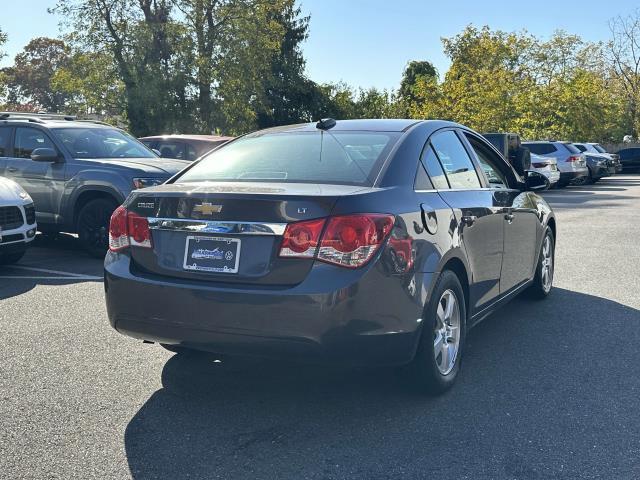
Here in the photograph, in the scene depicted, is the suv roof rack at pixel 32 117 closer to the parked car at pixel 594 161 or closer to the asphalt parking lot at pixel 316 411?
the asphalt parking lot at pixel 316 411

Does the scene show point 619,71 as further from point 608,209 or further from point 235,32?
point 608,209

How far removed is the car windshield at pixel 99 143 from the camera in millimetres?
9984

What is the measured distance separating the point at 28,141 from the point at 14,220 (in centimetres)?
229

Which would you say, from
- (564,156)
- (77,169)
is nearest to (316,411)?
(77,169)

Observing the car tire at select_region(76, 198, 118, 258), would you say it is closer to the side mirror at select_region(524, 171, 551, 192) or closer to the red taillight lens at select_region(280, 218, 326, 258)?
the side mirror at select_region(524, 171, 551, 192)

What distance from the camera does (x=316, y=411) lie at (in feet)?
13.0

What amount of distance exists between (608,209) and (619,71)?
166 ft

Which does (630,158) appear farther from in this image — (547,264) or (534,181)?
(534,181)

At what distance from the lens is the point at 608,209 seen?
17.0 meters

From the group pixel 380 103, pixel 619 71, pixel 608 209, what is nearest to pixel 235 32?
pixel 608 209

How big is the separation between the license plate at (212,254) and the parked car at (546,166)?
21.6m

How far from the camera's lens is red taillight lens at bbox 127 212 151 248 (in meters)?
4.01

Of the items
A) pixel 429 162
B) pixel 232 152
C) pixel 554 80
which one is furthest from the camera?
pixel 554 80

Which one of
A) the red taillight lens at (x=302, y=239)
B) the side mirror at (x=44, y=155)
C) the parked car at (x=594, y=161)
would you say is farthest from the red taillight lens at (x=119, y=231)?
the parked car at (x=594, y=161)
